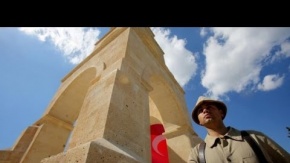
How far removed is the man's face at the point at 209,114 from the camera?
1.98 meters

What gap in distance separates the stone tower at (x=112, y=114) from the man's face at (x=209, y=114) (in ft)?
3.26

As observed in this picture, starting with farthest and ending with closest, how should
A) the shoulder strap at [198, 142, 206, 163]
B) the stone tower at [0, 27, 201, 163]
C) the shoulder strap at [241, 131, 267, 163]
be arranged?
1. the stone tower at [0, 27, 201, 163]
2. the shoulder strap at [198, 142, 206, 163]
3. the shoulder strap at [241, 131, 267, 163]

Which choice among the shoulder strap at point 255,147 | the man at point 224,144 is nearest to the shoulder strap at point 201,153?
the man at point 224,144

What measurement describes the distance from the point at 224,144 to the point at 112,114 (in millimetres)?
1664

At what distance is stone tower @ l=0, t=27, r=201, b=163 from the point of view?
8.46ft

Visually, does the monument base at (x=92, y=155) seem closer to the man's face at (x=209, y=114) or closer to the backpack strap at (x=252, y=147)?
the backpack strap at (x=252, y=147)

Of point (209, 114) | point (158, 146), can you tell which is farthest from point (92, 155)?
point (158, 146)

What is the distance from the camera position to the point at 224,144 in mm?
1772

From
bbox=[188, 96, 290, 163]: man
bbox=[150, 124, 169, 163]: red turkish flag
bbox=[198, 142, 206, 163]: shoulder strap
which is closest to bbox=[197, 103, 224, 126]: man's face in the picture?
bbox=[188, 96, 290, 163]: man

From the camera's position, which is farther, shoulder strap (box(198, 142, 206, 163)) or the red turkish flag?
Result: the red turkish flag

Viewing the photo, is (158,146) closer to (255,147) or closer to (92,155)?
(92,155)

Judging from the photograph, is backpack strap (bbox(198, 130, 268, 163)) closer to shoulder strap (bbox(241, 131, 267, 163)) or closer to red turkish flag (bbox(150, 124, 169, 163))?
shoulder strap (bbox(241, 131, 267, 163))

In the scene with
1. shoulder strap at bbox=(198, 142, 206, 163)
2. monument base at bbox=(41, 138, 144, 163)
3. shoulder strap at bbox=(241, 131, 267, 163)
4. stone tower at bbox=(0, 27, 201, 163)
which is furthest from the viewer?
stone tower at bbox=(0, 27, 201, 163)
